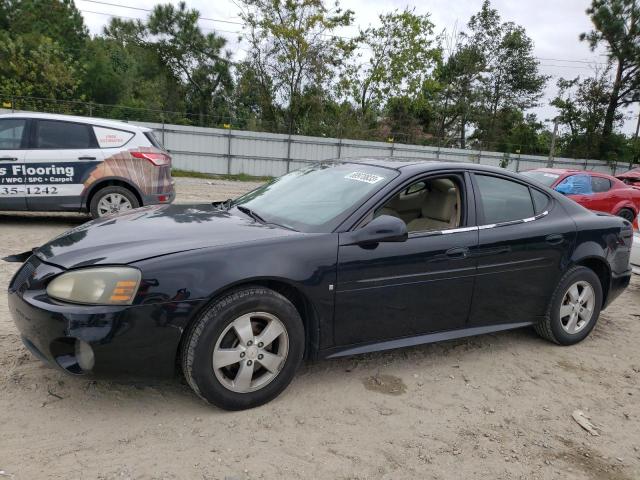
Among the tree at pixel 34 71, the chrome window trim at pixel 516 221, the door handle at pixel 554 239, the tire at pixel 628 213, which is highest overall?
the tree at pixel 34 71

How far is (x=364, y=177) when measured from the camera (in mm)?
3686

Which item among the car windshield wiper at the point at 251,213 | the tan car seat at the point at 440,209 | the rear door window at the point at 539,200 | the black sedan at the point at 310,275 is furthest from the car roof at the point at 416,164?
the car windshield wiper at the point at 251,213

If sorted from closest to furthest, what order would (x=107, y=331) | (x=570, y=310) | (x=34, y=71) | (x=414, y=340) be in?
1. (x=107, y=331)
2. (x=414, y=340)
3. (x=570, y=310)
4. (x=34, y=71)

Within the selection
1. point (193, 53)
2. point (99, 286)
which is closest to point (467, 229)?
point (99, 286)

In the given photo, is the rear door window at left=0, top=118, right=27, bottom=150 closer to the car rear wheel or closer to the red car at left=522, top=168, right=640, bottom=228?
the red car at left=522, top=168, right=640, bottom=228

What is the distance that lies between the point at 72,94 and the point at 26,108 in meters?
8.54

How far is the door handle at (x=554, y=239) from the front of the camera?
4035 millimetres

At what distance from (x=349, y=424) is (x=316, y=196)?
1.54 m

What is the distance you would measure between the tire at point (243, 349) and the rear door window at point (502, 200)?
1.73 metres

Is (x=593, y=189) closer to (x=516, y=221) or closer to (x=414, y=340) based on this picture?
(x=516, y=221)

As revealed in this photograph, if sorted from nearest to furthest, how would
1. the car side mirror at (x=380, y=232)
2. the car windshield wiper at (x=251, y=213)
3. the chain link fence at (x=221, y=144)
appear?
the car side mirror at (x=380, y=232) < the car windshield wiper at (x=251, y=213) < the chain link fence at (x=221, y=144)

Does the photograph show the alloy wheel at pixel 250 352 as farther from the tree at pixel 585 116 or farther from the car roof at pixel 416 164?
the tree at pixel 585 116

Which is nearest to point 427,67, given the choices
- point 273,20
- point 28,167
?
point 273,20

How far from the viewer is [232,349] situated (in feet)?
9.43
